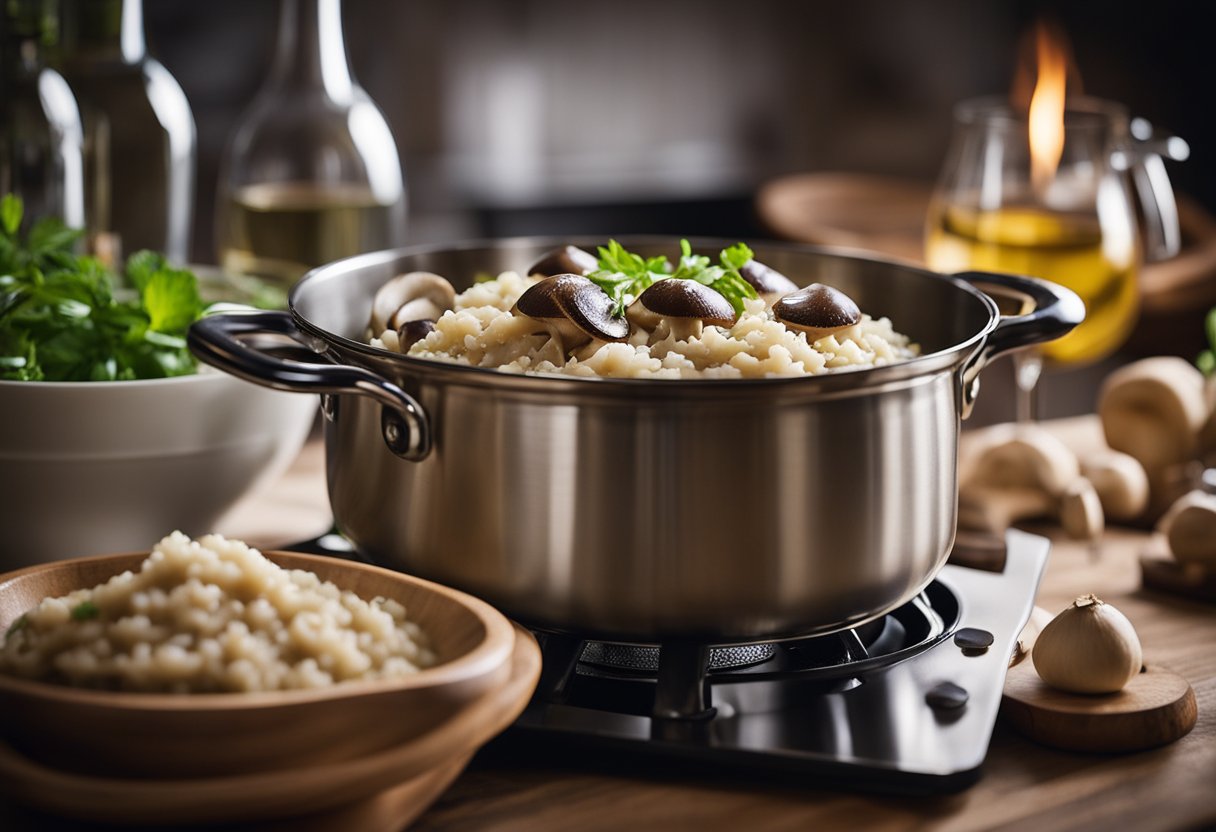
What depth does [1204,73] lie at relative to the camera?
3.95 meters

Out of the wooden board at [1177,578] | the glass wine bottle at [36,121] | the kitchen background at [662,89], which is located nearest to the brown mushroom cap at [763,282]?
the wooden board at [1177,578]

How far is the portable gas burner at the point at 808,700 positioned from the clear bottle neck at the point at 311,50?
3.23 ft

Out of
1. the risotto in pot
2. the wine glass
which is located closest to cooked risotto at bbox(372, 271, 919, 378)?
the risotto in pot

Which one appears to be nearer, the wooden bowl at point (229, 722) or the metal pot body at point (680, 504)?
the wooden bowl at point (229, 722)

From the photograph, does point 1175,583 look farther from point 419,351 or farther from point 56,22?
point 56,22

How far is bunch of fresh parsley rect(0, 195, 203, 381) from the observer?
3.55ft

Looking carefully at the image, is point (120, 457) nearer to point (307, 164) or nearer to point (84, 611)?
point (84, 611)

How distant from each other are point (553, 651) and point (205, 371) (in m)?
0.44

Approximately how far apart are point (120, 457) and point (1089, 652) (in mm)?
734

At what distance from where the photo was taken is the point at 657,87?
148 inches

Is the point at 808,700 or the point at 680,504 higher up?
the point at 680,504

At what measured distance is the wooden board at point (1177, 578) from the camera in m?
1.16

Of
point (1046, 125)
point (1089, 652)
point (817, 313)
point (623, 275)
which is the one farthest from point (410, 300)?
point (1046, 125)

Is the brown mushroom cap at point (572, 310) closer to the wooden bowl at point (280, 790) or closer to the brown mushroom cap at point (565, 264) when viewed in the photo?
the brown mushroom cap at point (565, 264)
